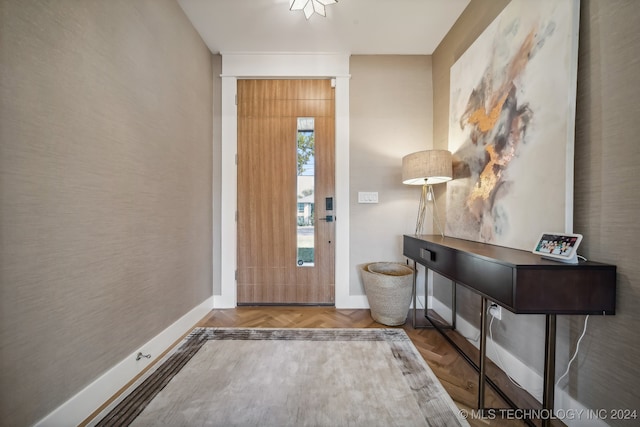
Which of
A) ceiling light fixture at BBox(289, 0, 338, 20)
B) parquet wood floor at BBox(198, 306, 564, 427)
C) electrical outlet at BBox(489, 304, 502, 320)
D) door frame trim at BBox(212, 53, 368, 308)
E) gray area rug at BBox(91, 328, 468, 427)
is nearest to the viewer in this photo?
gray area rug at BBox(91, 328, 468, 427)

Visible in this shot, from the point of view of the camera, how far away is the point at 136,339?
146cm

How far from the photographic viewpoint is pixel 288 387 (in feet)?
4.38

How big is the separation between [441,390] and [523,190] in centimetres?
120

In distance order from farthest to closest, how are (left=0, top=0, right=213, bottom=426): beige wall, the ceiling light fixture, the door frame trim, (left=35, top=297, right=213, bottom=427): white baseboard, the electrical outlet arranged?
1. the door frame trim
2. the ceiling light fixture
3. the electrical outlet
4. (left=35, top=297, right=213, bottom=427): white baseboard
5. (left=0, top=0, right=213, bottom=426): beige wall

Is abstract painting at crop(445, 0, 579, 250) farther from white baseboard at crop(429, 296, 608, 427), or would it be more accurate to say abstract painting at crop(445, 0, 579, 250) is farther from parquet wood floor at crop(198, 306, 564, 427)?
parquet wood floor at crop(198, 306, 564, 427)

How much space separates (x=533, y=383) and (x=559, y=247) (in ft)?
2.76

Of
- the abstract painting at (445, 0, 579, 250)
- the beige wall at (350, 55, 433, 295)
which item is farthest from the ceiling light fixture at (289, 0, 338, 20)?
the abstract painting at (445, 0, 579, 250)

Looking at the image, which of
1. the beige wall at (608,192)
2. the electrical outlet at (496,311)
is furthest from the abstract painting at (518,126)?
the electrical outlet at (496,311)

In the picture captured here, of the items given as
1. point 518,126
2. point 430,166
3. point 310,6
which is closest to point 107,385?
point 430,166

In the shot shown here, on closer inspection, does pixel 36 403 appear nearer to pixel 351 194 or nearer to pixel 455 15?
pixel 351 194

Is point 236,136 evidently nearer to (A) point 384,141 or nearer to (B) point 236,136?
(B) point 236,136

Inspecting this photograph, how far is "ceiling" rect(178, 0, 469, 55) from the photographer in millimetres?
1884

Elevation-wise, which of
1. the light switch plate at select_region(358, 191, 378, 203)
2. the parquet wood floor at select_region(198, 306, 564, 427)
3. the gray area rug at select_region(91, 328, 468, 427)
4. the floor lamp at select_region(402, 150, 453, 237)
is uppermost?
the floor lamp at select_region(402, 150, 453, 237)

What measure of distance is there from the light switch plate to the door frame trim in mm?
137
